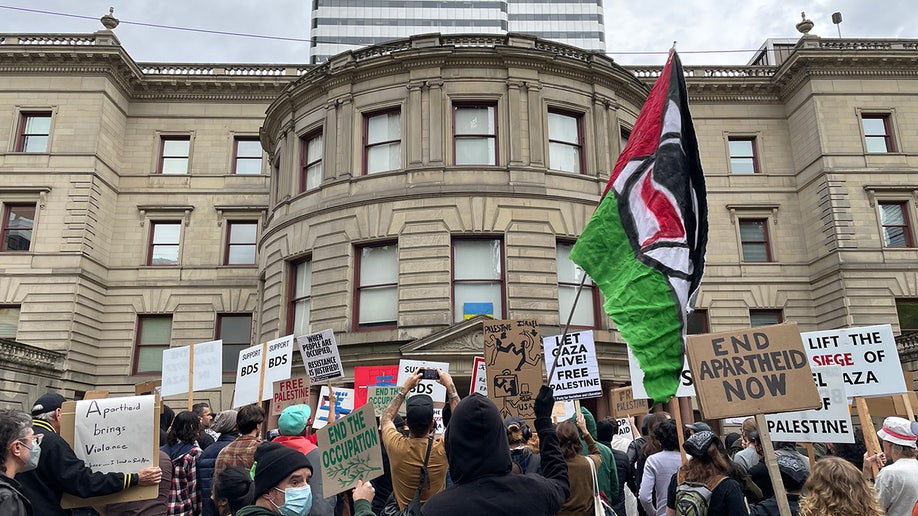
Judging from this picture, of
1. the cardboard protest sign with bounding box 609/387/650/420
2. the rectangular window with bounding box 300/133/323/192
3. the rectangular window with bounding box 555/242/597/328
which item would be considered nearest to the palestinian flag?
the cardboard protest sign with bounding box 609/387/650/420

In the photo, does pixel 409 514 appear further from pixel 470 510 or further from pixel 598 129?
pixel 598 129

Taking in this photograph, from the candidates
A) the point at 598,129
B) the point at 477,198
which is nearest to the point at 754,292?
the point at 598,129

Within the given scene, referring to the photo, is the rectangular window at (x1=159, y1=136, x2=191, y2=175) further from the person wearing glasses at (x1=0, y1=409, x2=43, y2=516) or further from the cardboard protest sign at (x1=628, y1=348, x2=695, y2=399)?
the person wearing glasses at (x1=0, y1=409, x2=43, y2=516)

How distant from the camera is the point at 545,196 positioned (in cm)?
2039

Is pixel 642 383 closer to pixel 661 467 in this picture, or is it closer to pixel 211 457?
pixel 661 467

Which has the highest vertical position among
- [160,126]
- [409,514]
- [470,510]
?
[160,126]

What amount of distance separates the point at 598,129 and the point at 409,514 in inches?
740

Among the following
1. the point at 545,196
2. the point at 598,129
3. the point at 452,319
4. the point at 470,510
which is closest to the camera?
the point at 470,510

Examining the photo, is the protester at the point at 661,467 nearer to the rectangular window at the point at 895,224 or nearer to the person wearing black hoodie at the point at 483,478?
the person wearing black hoodie at the point at 483,478

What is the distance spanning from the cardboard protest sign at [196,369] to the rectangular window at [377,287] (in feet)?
23.4

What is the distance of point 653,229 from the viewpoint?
20.1 ft

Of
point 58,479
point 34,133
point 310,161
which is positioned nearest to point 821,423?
point 58,479

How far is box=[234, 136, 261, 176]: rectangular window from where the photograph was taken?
31.7 meters

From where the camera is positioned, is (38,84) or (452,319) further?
(38,84)
